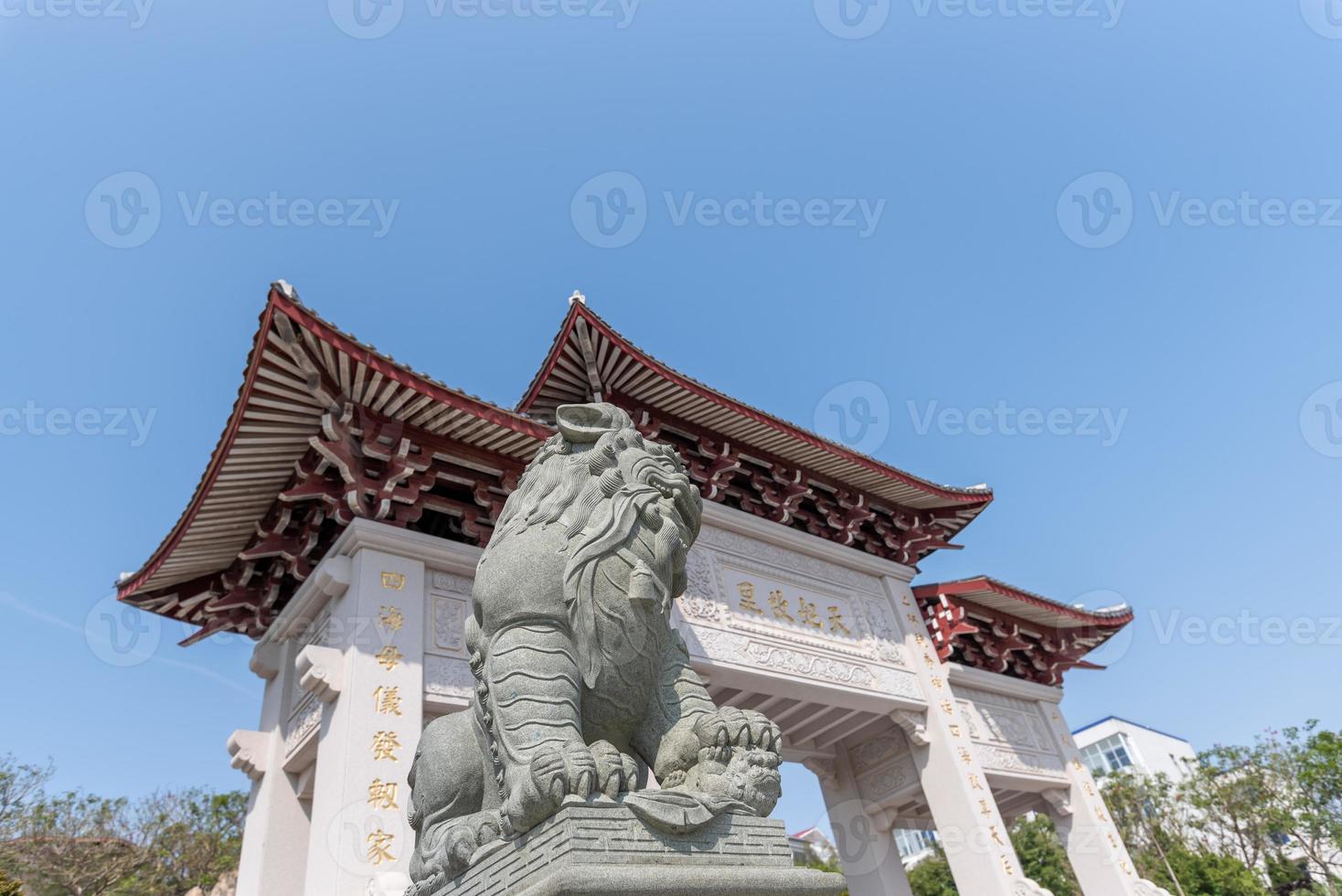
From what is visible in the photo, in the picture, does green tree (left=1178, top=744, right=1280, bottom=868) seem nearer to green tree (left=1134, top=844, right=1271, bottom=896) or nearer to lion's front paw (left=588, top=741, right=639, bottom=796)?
green tree (left=1134, top=844, right=1271, bottom=896)

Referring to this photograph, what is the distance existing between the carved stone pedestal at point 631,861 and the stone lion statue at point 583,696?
5 cm

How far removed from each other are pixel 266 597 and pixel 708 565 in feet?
15.4

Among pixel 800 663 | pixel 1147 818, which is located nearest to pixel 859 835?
pixel 800 663

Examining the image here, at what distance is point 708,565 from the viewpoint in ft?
29.4

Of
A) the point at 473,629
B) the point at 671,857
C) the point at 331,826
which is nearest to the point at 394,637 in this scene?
the point at 331,826

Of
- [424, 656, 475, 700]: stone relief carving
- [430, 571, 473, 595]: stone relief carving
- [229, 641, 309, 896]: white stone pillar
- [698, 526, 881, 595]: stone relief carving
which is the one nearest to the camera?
[424, 656, 475, 700]: stone relief carving

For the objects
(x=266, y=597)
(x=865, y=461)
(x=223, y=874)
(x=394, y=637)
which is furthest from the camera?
(x=223, y=874)

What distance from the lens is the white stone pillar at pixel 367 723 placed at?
5.42 m

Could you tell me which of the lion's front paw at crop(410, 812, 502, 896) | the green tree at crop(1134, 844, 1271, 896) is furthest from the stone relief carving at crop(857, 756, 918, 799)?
the green tree at crop(1134, 844, 1271, 896)

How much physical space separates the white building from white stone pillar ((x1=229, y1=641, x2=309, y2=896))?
36238 millimetres

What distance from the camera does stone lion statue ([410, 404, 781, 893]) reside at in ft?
7.03

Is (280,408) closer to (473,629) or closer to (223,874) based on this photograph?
(473,629)

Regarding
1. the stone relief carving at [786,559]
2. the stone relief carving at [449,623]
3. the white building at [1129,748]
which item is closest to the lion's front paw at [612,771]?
the stone relief carving at [449,623]

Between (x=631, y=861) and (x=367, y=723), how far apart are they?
4.65m
